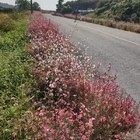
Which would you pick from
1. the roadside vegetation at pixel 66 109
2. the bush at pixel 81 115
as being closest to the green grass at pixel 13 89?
the roadside vegetation at pixel 66 109

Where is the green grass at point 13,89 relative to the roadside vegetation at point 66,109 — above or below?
below

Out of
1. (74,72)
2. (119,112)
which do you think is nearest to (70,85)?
(74,72)

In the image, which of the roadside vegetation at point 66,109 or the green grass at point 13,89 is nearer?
the roadside vegetation at point 66,109

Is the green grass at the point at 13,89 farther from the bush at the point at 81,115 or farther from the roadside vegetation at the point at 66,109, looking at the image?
the bush at the point at 81,115

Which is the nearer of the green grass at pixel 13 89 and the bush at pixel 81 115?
the bush at pixel 81 115

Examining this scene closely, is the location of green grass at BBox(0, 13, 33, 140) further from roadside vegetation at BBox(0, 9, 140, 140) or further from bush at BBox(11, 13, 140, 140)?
bush at BBox(11, 13, 140, 140)

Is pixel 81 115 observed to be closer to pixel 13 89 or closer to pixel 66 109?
pixel 66 109

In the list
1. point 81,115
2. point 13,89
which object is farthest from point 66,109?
point 13,89

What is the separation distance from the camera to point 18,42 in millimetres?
11516

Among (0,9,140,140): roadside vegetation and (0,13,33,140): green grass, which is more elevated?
(0,9,140,140): roadside vegetation

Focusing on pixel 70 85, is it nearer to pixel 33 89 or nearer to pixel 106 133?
pixel 33 89

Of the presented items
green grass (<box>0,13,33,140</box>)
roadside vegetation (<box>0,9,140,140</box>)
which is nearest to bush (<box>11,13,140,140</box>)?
roadside vegetation (<box>0,9,140,140</box>)

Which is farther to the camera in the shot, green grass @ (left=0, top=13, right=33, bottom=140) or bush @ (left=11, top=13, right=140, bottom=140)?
green grass @ (left=0, top=13, right=33, bottom=140)

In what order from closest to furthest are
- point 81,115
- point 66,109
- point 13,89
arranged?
point 81,115, point 66,109, point 13,89
